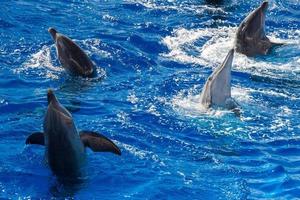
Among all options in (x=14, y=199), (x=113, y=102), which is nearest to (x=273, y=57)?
(x=113, y=102)

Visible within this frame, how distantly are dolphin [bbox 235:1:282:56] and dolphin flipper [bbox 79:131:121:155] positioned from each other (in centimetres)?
643

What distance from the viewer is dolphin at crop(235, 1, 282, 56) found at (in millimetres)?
15023

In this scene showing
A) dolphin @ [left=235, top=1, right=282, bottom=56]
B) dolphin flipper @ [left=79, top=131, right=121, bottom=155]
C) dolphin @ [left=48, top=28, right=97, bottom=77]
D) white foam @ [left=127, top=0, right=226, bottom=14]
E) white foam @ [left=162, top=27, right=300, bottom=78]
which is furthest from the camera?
white foam @ [left=127, top=0, right=226, bottom=14]

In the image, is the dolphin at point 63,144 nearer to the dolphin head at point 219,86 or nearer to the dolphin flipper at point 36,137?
the dolphin flipper at point 36,137

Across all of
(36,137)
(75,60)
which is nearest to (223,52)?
(75,60)

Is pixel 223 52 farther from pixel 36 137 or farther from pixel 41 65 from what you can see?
pixel 36 137

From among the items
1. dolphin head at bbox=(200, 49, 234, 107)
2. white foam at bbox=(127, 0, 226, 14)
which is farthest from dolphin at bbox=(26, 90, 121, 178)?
white foam at bbox=(127, 0, 226, 14)

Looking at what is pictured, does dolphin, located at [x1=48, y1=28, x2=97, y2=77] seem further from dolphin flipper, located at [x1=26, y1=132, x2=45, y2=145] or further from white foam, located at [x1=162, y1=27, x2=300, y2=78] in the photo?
dolphin flipper, located at [x1=26, y1=132, x2=45, y2=145]

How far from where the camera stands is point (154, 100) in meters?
12.4

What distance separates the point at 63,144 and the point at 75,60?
439 centimetres

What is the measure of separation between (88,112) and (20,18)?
5686 millimetres

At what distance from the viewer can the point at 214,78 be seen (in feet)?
39.1

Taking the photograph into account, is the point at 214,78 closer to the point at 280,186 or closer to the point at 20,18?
the point at 280,186

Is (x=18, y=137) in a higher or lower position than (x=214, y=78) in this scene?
lower
